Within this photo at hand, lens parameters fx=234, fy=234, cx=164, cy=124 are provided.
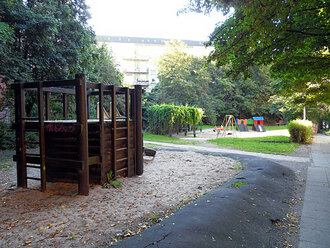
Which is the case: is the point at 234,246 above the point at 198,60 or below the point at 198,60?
below

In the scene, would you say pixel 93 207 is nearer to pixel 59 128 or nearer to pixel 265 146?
pixel 59 128

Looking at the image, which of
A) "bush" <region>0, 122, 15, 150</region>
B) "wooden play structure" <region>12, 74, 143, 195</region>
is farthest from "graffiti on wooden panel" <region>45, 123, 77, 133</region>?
"bush" <region>0, 122, 15, 150</region>

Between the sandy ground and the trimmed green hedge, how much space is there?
12.0 meters

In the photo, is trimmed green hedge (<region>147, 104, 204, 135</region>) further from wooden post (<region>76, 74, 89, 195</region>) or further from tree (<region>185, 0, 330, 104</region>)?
wooden post (<region>76, 74, 89, 195</region>)

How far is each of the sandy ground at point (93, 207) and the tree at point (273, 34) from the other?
3.30 m

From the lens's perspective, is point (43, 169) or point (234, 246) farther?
point (43, 169)

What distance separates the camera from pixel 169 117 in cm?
1872

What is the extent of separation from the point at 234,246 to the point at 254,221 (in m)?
0.96

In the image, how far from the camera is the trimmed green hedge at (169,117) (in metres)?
18.8

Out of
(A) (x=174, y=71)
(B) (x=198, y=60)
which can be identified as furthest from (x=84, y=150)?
(B) (x=198, y=60)

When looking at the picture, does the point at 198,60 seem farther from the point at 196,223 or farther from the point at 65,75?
the point at 196,223

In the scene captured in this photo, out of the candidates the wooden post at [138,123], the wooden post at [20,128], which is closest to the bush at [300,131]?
the wooden post at [138,123]

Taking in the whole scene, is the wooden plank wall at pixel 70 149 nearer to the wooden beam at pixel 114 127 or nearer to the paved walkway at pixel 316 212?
the wooden beam at pixel 114 127

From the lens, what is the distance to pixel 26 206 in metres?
4.24
